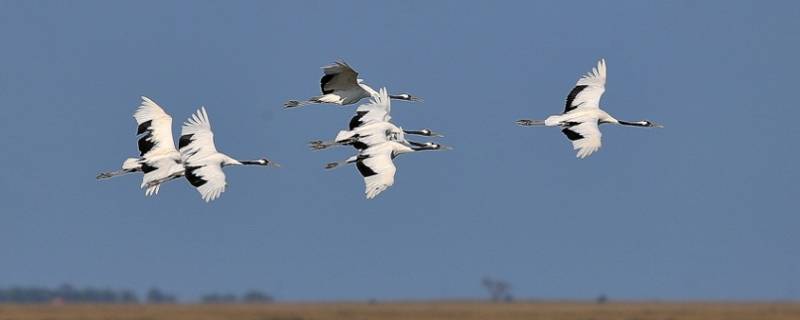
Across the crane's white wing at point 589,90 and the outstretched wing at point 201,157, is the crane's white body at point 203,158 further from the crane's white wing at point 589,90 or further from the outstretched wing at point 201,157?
the crane's white wing at point 589,90

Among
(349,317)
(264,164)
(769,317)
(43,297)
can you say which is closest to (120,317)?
(349,317)

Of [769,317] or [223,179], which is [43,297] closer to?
[769,317]

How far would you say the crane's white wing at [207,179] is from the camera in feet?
118

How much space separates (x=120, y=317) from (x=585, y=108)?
5486 cm

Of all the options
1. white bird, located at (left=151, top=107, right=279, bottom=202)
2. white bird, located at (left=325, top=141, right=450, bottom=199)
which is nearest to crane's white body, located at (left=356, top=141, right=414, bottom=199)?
white bird, located at (left=325, top=141, right=450, bottom=199)

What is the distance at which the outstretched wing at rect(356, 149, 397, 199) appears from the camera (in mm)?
35500

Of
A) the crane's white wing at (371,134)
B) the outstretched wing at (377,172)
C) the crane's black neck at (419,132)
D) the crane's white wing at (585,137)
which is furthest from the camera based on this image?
the crane's black neck at (419,132)

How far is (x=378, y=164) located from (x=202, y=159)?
141 inches

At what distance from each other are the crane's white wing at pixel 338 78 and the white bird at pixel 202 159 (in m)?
2.09

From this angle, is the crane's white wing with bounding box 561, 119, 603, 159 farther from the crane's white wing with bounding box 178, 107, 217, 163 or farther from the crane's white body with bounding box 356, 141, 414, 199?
the crane's white wing with bounding box 178, 107, 217, 163

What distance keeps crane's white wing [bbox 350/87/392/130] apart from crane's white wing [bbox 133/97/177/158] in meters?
3.94

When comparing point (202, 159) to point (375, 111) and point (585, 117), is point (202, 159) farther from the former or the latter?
point (585, 117)

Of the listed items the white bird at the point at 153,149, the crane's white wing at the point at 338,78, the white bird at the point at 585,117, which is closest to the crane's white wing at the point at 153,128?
the white bird at the point at 153,149

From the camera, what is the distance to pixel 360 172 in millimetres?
36688
